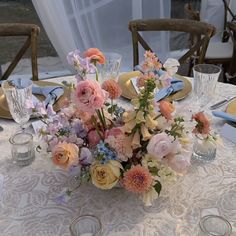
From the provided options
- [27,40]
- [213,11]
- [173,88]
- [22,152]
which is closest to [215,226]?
[22,152]

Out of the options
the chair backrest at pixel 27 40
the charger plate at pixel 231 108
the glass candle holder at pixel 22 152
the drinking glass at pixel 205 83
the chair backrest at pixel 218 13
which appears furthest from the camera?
the chair backrest at pixel 218 13

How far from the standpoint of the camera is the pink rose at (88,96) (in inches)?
28.0

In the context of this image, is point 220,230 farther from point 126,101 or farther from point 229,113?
point 126,101

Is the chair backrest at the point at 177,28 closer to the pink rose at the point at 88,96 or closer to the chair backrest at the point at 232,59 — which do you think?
the chair backrest at the point at 232,59

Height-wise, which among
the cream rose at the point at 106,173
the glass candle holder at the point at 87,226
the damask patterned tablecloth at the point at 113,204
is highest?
the cream rose at the point at 106,173

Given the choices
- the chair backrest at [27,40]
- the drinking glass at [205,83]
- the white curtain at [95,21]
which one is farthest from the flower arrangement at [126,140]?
the white curtain at [95,21]

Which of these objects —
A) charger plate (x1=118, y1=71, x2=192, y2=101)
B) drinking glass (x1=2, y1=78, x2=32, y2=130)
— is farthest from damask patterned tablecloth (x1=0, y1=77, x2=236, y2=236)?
charger plate (x1=118, y1=71, x2=192, y2=101)

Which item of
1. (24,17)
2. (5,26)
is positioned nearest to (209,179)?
(5,26)

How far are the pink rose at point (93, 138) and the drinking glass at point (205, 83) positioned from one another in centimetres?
39

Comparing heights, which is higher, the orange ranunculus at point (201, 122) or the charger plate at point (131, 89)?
the orange ranunculus at point (201, 122)

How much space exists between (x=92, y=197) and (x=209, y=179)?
10.7 inches

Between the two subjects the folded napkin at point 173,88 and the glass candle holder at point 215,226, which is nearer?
the glass candle holder at point 215,226

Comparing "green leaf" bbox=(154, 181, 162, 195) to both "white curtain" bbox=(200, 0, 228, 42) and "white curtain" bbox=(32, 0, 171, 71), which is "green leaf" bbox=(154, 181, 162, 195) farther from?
"white curtain" bbox=(200, 0, 228, 42)

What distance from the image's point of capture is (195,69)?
3.67ft
